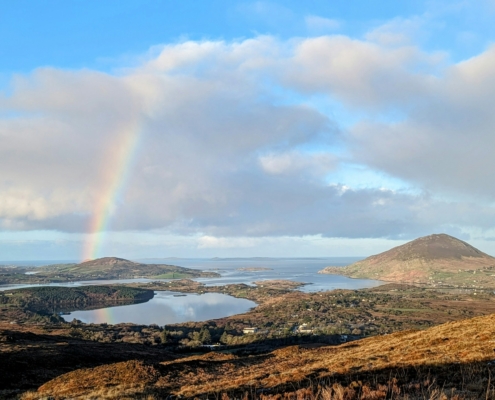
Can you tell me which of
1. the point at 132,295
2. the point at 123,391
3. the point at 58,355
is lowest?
the point at 132,295

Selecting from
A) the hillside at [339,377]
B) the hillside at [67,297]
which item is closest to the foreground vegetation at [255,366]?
the hillside at [339,377]

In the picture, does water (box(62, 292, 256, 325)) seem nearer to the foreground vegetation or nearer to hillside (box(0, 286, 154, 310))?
hillside (box(0, 286, 154, 310))

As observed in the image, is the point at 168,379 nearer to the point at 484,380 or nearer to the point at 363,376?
the point at 363,376

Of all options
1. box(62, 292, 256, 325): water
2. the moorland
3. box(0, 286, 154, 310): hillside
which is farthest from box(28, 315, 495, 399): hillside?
box(0, 286, 154, 310): hillside

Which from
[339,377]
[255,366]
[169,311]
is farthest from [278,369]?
[169,311]

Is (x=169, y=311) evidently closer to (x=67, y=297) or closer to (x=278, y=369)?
(x=67, y=297)

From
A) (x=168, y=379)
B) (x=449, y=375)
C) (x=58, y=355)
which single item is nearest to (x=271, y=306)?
(x=58, y=355)

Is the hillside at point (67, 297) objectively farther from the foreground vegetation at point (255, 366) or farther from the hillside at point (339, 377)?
the hillside at point (339, 377)
